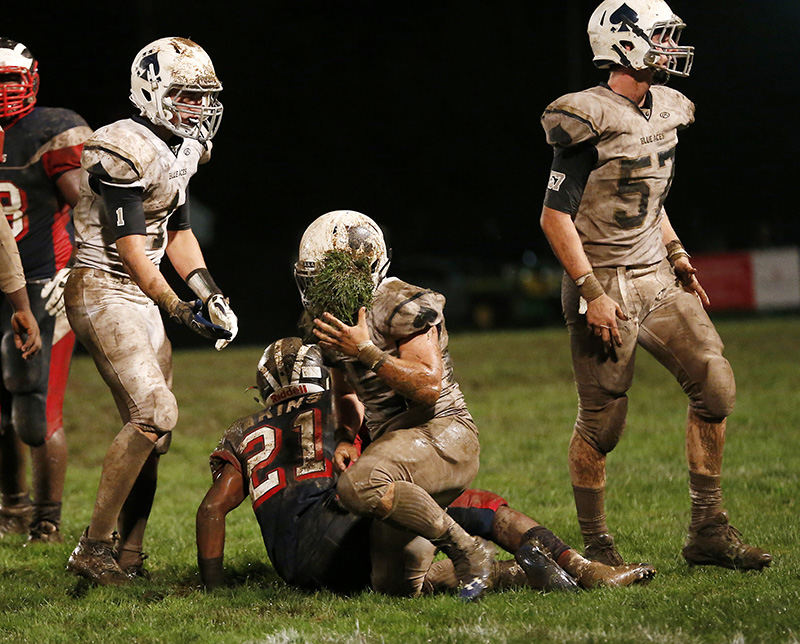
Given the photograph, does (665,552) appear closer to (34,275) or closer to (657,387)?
(34,275)

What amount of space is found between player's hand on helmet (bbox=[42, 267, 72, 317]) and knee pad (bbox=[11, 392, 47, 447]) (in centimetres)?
45

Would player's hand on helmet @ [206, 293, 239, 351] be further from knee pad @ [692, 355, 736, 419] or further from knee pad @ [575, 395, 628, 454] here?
knee pad @ [692, 355, 736, 419]

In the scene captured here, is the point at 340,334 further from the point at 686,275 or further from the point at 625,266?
the point at 686,275

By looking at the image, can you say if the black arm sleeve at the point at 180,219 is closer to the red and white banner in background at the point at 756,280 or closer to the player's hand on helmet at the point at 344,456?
the player's hand on helmet at the point at 344,456

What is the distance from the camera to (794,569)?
4.66m

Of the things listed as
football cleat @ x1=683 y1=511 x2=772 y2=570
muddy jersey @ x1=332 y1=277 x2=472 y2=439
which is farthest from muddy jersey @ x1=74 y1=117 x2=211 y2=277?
football cleat @ x1=683 y1=511 x2=772 y2=570

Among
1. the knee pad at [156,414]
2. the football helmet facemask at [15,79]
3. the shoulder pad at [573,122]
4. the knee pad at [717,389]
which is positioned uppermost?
the football helmet facemask at [15,79]

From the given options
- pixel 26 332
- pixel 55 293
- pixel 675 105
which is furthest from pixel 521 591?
pixel 55 293

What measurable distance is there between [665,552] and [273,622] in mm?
1926

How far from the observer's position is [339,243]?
452cm

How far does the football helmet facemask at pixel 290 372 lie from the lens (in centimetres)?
498

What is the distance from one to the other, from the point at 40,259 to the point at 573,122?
305 cm

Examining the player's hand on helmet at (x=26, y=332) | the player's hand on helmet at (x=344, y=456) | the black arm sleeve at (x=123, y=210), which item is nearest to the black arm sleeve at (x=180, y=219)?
the black arm sleeve at (x=123, y=210)

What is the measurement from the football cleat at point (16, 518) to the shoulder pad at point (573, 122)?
3602 millimetres
